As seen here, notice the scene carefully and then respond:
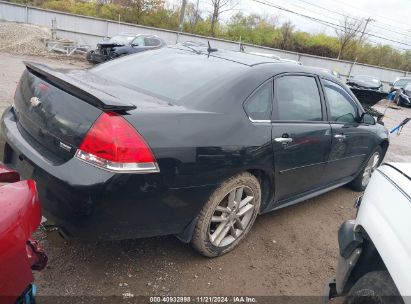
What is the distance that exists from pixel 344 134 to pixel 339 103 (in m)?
0.35

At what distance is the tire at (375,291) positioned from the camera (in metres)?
1.71

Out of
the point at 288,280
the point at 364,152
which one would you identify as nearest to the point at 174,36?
the point at 364,152

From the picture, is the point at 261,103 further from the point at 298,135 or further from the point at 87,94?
the point at 87,94

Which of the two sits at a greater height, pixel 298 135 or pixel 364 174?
pixel 298 135

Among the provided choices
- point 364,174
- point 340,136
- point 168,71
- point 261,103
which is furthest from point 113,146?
point 364,174

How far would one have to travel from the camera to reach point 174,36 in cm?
2681

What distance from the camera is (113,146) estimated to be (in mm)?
2119

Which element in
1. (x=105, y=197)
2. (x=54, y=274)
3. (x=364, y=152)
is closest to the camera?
(x=105, y=197)

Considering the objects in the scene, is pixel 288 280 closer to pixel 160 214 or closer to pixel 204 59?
pixel 160 214

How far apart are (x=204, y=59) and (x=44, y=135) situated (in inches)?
62.4

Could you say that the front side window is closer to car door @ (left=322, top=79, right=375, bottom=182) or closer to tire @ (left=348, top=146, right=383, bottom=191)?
car door @ (left=322, top=79, right=375, bottom=182)

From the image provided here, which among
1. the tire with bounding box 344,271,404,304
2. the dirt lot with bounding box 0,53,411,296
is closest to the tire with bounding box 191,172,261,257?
the dirt lot with bounding box 0,53,411,296

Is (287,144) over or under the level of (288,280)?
over

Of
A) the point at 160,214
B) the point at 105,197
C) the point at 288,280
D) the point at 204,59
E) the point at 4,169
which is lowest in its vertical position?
the point at 288,280
